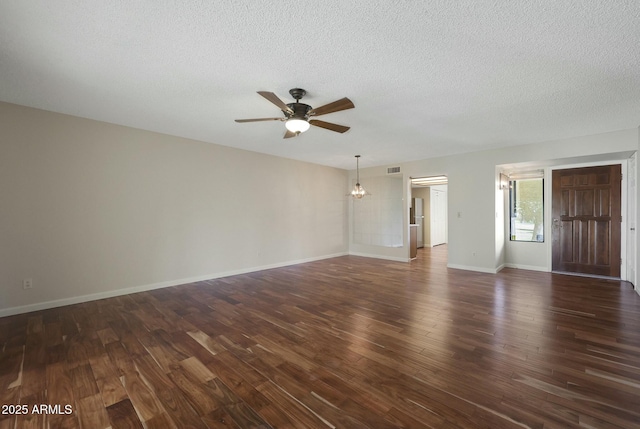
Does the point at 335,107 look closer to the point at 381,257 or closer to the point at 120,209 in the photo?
the point at 120,209

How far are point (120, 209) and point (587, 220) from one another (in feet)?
28.5

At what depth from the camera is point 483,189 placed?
5.89m

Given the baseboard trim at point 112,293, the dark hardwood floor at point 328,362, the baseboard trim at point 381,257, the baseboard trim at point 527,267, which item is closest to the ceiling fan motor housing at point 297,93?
the dark hardwood floor at point 328,362

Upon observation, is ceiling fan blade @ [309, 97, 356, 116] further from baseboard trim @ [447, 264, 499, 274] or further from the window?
the window

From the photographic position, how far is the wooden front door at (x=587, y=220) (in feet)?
17.2

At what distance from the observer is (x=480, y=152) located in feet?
19.5

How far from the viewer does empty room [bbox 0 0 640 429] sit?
6.19 feet

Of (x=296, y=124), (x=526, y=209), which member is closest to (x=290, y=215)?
(x=296, y=124)

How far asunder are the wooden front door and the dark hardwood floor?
57.8 inches

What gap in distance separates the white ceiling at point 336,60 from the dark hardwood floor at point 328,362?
104 inches

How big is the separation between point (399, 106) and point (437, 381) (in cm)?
303

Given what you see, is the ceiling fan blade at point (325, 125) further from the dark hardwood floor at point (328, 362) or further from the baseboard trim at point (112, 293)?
the baseboard trim at point (112, 293)

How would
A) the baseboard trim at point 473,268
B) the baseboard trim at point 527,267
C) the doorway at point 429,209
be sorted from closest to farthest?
the baseboard trim at point 473,268 < the baseboard trim at point 527,267 < the doorway at point 429,209

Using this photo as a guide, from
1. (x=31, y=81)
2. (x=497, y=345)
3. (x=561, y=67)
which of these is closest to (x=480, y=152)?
(x=561, y=67)
